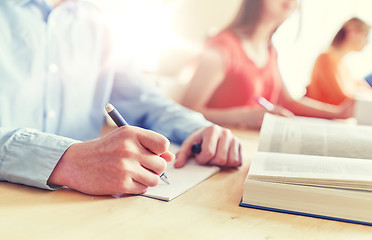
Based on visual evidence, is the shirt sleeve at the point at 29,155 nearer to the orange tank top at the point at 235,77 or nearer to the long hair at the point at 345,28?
→ the orange tank top at the point at 235,77

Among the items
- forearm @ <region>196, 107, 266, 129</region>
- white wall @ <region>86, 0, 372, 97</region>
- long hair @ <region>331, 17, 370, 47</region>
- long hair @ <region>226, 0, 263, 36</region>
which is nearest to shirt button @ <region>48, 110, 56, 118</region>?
forearm @ <region>196, 107, 266, 129</region>

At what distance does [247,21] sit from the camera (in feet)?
7.23

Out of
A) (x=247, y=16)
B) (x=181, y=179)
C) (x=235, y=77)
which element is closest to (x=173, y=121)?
(x=181, y=179)

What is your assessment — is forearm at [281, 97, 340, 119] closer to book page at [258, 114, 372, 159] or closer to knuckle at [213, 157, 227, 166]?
book page at [258, 114, 372, 159]

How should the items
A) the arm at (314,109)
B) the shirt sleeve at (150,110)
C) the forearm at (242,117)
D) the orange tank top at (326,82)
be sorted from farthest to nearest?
the orange tank top at (326,82), the arm at (314,109), the forearm at (242,117), the shirt sleeve at (150,110)

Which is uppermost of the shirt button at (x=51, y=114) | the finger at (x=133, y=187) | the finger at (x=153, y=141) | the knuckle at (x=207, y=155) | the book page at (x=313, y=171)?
the finger at (x=153, y=141)

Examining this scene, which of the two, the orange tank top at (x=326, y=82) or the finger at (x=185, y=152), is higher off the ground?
the finger at (x=185, y=152)

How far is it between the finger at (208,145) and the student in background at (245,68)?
3.07 feet

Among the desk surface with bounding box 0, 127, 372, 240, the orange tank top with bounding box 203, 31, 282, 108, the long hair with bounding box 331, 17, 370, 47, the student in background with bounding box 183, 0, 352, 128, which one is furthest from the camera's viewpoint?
the long hair with bounding box 331, 17, 370, 47

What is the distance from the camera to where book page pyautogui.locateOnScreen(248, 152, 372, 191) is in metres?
0.51

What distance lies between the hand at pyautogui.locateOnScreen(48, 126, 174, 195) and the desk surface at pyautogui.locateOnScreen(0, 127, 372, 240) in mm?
18

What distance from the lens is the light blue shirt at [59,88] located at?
59cm

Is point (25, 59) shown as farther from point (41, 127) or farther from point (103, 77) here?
point (103, 77)

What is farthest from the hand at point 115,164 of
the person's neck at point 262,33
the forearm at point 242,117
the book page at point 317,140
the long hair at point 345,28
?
the long hair at point 345,28
